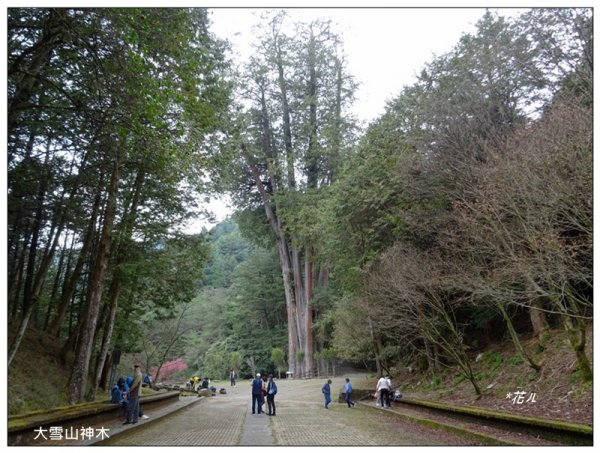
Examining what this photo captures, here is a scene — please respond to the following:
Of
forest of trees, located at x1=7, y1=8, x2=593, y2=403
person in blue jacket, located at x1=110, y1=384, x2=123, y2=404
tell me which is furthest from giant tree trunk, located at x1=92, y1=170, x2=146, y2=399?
person in blue jacket, located at x1=110, y1=384, x2=123, y2=404

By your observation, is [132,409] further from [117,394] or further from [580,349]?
[580,349]

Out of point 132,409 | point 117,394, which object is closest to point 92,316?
point 117,394

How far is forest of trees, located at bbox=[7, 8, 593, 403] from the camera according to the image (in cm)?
719

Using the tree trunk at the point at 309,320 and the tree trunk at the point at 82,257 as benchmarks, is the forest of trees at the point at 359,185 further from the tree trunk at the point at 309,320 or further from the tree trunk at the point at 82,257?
the tree trunk at the point at 309,320

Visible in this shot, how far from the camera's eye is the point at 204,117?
1014 cm

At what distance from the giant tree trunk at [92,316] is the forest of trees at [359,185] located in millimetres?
36

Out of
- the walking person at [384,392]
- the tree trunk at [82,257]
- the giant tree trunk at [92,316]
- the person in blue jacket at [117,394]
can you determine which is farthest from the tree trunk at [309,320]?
the person in blue jacket at [117,394]

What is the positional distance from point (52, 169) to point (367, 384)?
16697 millimetres

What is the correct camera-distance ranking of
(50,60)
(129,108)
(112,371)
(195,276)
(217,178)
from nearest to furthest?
(129,108)
(50,60)
(217,178)
(195,276)
(112,371)

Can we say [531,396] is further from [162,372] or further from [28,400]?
[162,372]

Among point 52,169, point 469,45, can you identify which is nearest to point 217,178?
point 52,169

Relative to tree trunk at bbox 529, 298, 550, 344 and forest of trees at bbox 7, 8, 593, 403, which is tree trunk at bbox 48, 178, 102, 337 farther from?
tree trunk at bbox 529, 298, 550, 344

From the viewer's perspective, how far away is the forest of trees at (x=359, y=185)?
719cm

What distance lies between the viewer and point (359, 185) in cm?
1573
